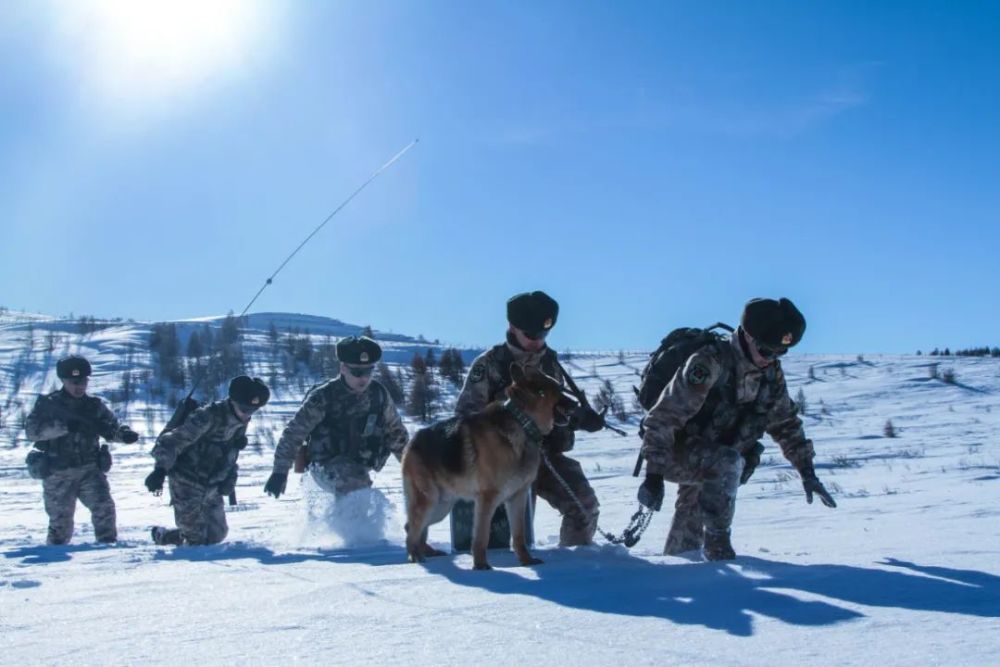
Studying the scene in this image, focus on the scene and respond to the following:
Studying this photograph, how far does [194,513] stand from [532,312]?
4.30 metres

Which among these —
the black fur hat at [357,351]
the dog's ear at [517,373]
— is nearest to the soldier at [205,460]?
the black fur hat at [357,351]

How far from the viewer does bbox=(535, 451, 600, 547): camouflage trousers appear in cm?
606

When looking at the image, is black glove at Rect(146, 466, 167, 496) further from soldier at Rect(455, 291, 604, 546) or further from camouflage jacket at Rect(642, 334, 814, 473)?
camouflage jacket at Rect(642, 334, 814, 473)

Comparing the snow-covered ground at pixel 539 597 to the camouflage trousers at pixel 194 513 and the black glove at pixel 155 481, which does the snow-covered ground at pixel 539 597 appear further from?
the black glove at pixel 155 481

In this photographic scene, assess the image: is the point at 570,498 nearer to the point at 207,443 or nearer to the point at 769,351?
the point at 769,351

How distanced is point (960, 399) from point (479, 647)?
2401 centimetres

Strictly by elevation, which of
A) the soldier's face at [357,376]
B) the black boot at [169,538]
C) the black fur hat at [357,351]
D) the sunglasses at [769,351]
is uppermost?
the black fur hat at [357,351]

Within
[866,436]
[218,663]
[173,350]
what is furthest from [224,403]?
[173,350]

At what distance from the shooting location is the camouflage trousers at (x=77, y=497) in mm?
8555

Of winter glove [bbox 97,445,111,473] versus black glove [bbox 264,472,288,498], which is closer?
black glove [bbox 264,472,288,498]

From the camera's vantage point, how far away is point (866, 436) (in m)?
17.2

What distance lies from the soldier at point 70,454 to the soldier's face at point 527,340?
497cm

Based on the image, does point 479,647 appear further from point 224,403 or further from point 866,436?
point 866,436

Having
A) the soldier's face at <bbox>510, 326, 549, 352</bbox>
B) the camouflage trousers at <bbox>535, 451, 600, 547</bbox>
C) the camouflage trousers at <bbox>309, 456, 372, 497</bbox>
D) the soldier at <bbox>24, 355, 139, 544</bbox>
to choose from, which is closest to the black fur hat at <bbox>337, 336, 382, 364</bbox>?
the camouflage trousers at <bbox>309, 456, 372, 497</bbox>
